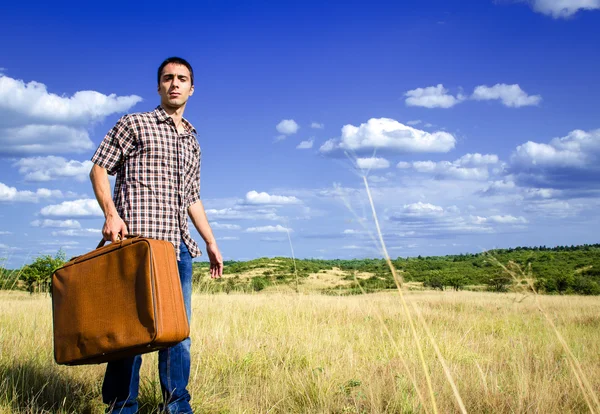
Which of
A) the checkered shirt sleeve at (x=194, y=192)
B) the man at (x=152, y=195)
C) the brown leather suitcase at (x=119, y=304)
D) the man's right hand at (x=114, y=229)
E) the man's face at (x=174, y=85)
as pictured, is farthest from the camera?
the checkered shirt sleeve at (x=194, y=192)

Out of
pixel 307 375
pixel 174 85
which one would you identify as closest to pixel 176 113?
pixel 174 85

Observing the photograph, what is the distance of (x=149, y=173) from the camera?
301cm

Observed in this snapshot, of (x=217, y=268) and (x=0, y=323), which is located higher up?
(x=217, y=268)

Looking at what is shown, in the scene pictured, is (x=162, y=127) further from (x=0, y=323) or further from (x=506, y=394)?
(x=0, y=323)

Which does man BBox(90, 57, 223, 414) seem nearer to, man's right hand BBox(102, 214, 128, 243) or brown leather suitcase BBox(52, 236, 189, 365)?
man's right hand BBox(102, 214, 128, 243)

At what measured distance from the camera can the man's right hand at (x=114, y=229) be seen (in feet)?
9.20

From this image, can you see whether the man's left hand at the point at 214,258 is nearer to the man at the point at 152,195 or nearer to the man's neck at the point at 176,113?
the man at the point at 152,195

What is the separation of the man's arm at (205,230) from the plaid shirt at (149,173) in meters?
0.25

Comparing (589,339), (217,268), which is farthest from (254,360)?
(589,339)

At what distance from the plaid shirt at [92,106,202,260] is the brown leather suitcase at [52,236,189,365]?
320mm

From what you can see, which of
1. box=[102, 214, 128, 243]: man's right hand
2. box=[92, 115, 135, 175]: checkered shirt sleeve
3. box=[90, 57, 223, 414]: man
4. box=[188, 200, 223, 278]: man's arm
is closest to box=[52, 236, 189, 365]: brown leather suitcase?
box=[102, 214, 128, 243]: man's right hand

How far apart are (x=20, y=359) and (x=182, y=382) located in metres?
2.27

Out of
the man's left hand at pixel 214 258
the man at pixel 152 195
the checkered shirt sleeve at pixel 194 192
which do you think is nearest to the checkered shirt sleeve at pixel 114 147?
the man at pixel 152 195

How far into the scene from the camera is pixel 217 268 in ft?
11.8
